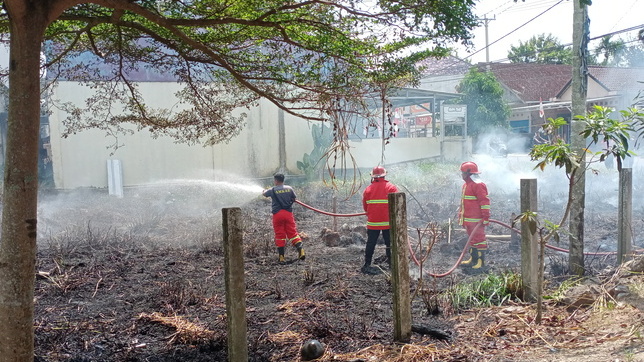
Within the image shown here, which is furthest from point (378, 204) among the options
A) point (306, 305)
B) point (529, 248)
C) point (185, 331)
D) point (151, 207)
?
point (151, 207)

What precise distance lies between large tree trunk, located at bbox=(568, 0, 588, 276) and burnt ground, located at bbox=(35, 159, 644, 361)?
1.28ft

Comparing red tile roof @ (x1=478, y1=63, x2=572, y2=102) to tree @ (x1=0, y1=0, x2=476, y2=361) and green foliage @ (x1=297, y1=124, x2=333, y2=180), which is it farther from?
tree @ (x1=0, y1=0, x2=476, y2=361)

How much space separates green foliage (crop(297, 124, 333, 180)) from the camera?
1931 cm

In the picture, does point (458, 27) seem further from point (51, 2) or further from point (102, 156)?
point (102, 156)

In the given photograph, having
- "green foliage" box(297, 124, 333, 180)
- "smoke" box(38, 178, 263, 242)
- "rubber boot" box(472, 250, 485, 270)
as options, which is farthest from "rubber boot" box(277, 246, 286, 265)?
"green foliage" box(297, 124, 333, 180)

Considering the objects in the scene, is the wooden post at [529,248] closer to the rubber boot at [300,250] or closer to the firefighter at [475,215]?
the firefighter at [475,215]

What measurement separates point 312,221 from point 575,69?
310 inches

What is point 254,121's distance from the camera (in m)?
19.4

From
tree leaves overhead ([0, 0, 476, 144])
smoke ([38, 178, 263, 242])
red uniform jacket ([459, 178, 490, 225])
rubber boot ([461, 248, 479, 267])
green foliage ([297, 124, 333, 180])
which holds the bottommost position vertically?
rubber boot ([461, 248, 479, 267])

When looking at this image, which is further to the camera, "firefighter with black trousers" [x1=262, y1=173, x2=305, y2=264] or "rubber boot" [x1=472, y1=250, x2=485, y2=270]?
"firefighter with black trousers" [x1=262, y1=173, x2=305, y2=264]

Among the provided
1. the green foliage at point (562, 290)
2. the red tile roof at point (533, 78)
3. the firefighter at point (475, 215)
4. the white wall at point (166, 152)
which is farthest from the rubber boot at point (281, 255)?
the red tile roof at point (533, 78)

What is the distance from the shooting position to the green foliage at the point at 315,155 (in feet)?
63.4

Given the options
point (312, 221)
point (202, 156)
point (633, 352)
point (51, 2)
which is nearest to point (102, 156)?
point (202, 156)

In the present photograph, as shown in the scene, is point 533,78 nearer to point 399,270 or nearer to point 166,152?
point 166,152
